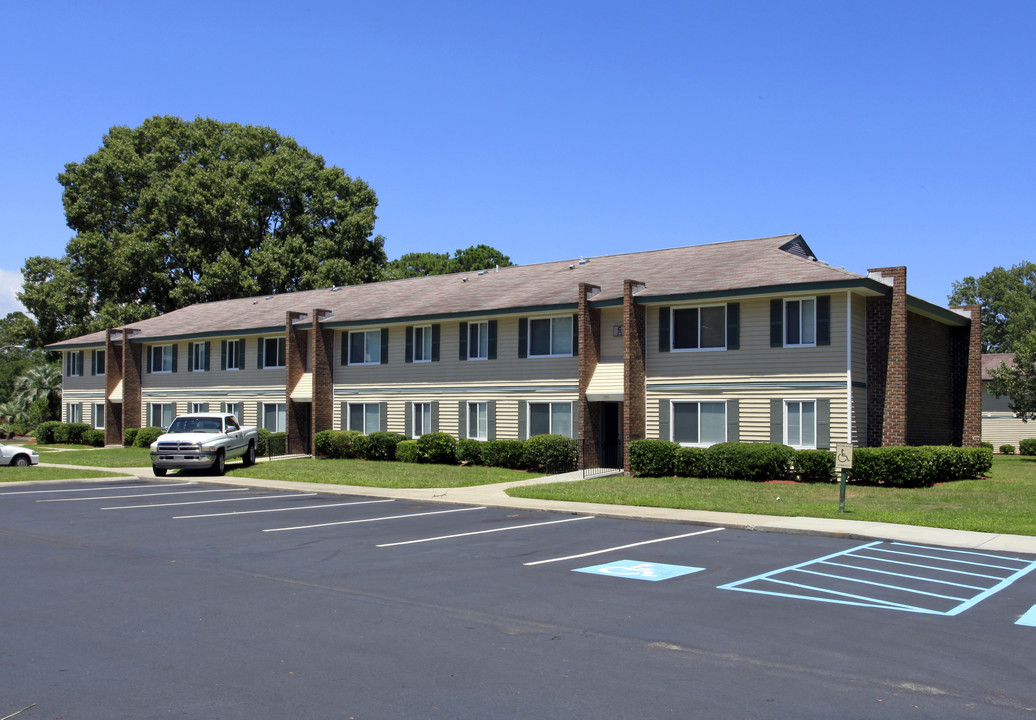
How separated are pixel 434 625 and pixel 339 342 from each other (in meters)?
28.8

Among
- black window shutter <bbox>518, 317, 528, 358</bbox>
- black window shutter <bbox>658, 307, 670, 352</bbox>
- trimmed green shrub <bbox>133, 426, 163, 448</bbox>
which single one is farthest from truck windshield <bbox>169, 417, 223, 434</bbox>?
black window shutter <bbox>658, 307, 670, 352</bbox>

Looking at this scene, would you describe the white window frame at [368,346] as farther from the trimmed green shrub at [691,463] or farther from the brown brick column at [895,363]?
the brown brick column at [895,363]

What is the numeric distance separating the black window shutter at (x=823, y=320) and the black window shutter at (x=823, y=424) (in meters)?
1.65

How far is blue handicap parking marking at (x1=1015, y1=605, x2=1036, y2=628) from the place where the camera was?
9047mm

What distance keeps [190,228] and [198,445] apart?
33.8 m

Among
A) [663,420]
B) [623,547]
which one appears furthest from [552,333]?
[623,547]

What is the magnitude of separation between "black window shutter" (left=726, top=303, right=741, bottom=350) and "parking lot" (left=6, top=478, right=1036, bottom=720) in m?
11.2

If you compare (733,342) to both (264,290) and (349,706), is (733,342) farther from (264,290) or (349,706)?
(264,290)

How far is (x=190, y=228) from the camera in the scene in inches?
2280

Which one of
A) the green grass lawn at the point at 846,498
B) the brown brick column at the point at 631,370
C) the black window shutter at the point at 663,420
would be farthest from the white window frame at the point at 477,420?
the green grass lawn at the point at 846,498

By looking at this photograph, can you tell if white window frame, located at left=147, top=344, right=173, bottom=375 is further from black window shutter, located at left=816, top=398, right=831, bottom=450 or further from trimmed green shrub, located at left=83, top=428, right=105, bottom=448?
black window shutter, located at left=816, top=398, right=831, bottom=450

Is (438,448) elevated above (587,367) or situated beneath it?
situated beneath

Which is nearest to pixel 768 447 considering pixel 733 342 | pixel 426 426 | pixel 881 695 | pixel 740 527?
pixel 733 342

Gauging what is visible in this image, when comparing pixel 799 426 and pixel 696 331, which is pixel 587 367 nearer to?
pixel 696 331
